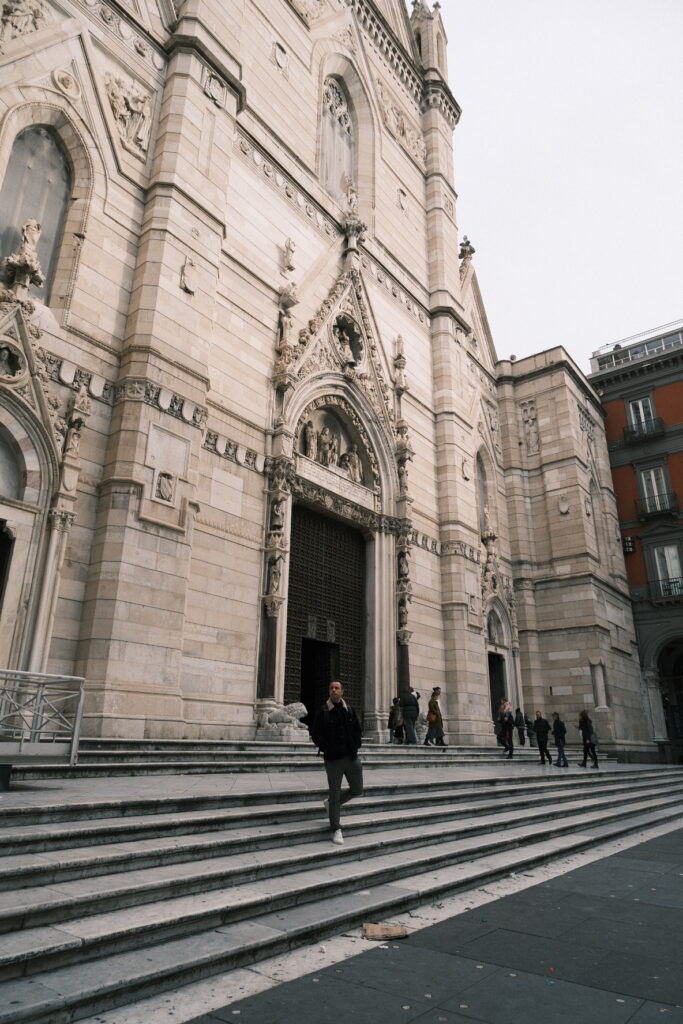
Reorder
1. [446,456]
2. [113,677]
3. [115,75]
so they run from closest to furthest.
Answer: [113,677] < [115,75] < [446,456]

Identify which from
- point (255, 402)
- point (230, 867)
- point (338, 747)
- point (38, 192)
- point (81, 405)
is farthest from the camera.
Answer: point (255, 402)

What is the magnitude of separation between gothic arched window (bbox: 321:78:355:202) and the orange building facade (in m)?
18.5

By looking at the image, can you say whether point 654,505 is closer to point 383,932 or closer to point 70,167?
point 70,167

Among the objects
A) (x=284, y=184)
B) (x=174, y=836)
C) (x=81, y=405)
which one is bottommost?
(x=174, y=836)

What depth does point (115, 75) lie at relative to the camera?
13273 millimetres

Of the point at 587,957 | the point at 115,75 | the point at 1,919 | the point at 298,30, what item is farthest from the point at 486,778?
the point at 298,30

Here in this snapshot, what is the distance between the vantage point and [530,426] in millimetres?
29906

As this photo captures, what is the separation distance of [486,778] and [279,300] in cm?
1194

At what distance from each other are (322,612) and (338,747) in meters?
9.82

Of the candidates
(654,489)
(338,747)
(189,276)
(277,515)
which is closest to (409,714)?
(277,515)

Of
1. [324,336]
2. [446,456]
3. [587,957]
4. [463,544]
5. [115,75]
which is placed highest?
[115,75]

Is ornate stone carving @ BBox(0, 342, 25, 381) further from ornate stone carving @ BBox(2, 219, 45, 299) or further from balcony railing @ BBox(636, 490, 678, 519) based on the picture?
balcony railing @ BBox(636, 490, 678, 519)

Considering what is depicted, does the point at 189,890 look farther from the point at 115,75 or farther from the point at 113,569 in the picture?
the point at 115,75

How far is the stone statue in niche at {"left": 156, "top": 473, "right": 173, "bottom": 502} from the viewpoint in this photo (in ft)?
36.9
